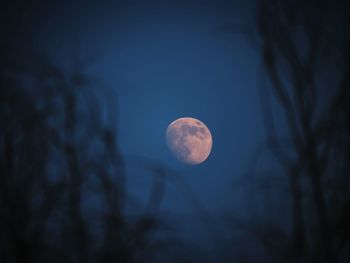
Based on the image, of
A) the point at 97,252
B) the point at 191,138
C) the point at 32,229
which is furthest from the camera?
the point at 191,138

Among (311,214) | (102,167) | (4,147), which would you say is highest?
(4,147)

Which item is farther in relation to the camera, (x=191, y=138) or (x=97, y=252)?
(x=191, y=138)

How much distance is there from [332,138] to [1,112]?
895 mm

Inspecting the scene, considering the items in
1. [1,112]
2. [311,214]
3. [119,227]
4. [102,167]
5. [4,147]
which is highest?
[1,112]

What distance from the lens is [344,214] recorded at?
0.71m

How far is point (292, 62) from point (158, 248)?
2.05 ft

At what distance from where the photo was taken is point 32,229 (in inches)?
26.1

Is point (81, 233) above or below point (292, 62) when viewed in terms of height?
below

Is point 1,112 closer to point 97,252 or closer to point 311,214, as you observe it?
point 97,252

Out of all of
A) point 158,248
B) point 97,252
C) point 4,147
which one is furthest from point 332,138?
point 4,147

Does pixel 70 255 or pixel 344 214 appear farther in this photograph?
pixel 70 255

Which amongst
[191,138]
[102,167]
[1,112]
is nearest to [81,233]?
[102,167]

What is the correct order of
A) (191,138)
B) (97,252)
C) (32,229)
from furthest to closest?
(191,138)
(97,252)
(32,229)

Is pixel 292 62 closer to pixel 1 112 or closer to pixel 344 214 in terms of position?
pixel 344 214
